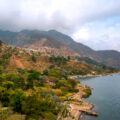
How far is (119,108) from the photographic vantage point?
1820 inches

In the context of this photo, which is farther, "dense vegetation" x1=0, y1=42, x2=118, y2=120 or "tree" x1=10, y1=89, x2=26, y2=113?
"tree" x1=10, y1=89, x2=26, y2=113

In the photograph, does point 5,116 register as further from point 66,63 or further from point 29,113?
point 66,63

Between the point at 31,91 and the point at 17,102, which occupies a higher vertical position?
the point at 17,102

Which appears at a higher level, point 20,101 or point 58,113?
point 20,101

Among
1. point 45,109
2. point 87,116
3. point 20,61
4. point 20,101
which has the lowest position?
point 87,116

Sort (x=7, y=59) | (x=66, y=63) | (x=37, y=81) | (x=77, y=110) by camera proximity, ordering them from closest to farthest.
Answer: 1. (x=77, y=110)
2. (x=37, y=81)
3. (x=7, y=59)
4. (x=66, y=63)

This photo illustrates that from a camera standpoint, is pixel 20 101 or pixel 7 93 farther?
pixel 7 93

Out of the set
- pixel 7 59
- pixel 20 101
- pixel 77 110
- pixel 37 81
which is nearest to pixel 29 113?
pixel 20 101

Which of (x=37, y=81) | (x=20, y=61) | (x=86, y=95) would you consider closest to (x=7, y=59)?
(x=20, y=61)

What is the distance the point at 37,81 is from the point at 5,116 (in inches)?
1621

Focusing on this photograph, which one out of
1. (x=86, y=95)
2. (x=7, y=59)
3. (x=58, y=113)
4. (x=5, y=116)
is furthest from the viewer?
(x=7, y=59)

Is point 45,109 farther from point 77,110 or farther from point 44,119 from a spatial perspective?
point 77,110

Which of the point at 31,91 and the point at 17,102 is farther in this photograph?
the point at 31,91

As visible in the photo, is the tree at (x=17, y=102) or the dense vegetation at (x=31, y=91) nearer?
the dense vegetation at (x=31, y=91)
